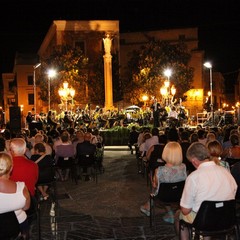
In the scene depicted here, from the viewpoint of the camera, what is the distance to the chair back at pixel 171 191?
245 inches

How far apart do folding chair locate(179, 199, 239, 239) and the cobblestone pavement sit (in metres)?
1.69

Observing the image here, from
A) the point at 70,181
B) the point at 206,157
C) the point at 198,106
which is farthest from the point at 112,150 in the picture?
the point at 198,106

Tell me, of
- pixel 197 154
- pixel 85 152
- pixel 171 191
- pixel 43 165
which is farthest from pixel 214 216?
pixel 85 152

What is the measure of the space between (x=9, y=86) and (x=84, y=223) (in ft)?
211

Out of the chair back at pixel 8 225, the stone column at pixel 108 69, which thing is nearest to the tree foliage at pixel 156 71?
the stone column at pixel 108 69

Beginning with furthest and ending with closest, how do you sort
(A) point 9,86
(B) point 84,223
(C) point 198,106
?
(A) point 9,86 < (C) point 198,106 < (B) point 84,223

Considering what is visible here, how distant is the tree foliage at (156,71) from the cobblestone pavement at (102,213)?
26956mm

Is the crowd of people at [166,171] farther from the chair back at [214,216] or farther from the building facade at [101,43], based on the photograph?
the building facade at [101,43]

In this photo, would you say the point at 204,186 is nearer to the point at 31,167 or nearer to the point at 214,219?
the point at 214,219

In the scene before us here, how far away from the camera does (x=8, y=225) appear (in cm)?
429

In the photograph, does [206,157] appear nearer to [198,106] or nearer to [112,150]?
[112,150]

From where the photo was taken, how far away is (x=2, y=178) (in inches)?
176

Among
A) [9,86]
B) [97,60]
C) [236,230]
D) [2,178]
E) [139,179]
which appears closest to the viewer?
[2,178]

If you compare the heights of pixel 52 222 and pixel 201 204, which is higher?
pixel 201 204
